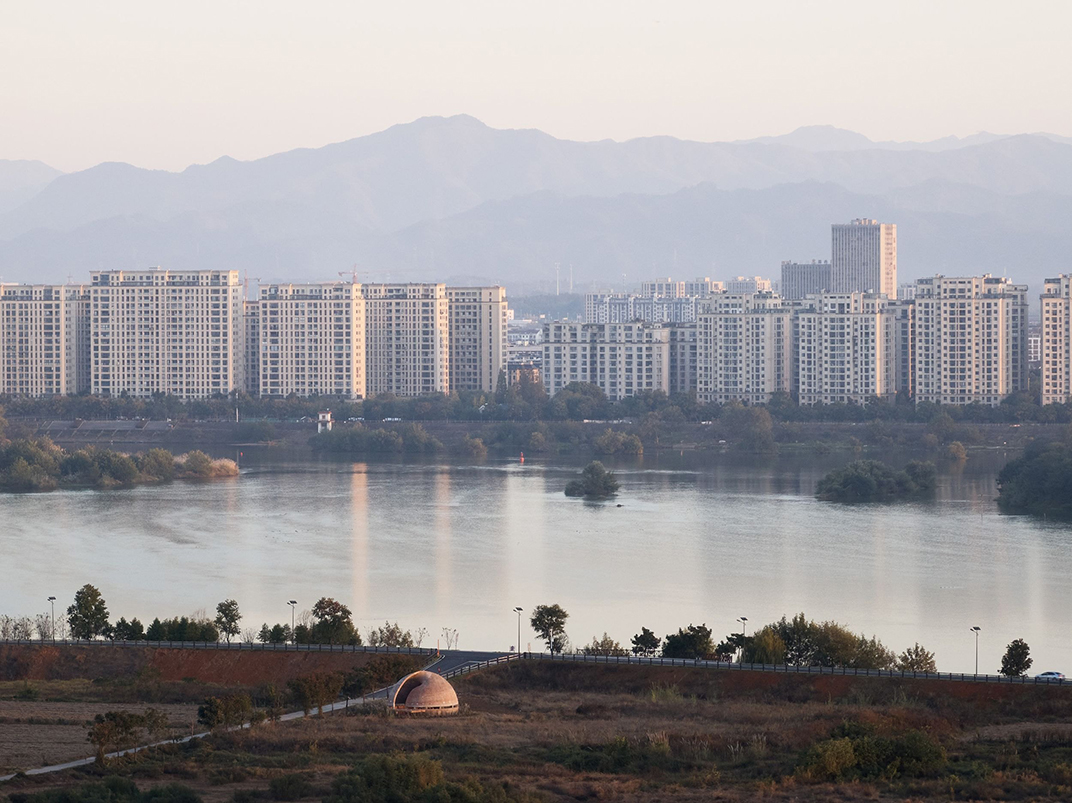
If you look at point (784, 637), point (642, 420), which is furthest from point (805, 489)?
point (784, 637)

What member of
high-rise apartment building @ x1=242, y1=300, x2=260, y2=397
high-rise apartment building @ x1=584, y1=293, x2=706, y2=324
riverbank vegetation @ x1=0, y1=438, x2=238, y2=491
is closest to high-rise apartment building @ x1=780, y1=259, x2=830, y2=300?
high-rise apartment building @ x1=584, y1=293, x2=706, y2=324

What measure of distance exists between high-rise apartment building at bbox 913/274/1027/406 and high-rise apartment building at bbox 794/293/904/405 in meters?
0.69

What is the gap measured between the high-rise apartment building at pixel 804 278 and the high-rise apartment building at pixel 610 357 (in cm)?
2021

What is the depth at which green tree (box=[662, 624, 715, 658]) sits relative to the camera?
457 inches

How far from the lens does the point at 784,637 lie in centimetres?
1188

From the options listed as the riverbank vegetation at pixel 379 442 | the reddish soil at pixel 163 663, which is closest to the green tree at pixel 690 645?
the reddish soil at pixel 163 663

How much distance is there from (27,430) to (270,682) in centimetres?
2114

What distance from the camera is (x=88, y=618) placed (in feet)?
41.6

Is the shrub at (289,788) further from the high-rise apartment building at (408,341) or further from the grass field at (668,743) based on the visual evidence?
the high-rise apartment building at (408,341)

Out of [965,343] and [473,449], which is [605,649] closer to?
[473,449]

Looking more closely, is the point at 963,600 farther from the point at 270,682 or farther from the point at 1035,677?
the point at 270,682

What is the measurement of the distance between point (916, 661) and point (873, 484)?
1099 centimetres

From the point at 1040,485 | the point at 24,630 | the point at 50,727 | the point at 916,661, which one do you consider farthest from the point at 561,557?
the point at 50,727

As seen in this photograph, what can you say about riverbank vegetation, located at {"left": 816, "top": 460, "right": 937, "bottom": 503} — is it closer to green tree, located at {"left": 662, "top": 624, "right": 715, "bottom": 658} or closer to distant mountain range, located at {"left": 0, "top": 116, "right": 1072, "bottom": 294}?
green tree, located at {"left": 662, "top": 624, "right": 715, "bottom": 658}
